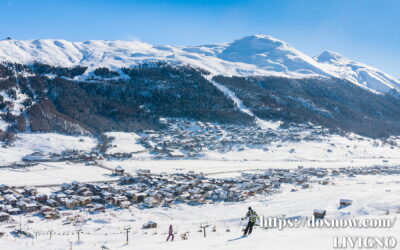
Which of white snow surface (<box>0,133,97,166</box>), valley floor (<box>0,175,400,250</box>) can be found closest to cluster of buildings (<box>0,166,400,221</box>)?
valley floor (<box>0,175,400,250</box>)

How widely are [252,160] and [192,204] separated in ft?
140

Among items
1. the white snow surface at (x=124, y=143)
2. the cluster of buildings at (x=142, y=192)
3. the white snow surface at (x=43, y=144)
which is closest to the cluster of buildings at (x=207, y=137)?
the white snow surface at (x=124, y=143)

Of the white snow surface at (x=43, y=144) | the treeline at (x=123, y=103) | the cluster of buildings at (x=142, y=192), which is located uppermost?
the treeline at (x=123, y=103)

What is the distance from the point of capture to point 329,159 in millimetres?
86812

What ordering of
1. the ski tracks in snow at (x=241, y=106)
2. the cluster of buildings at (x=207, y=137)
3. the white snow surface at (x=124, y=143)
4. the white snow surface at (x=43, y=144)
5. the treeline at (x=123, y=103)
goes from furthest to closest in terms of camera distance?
the ski tracks in snow at (x=241, y=106) → the treeline at (x=123, y=103) → the cluster of buildings at (x=207, y=137) → the white snow surface at (x=124, y=143) → the white snow surface at (x=43, y=144)

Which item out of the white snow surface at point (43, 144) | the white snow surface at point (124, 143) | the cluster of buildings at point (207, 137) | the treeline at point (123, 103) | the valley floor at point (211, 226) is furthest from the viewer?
the treeline at point (123, 103)

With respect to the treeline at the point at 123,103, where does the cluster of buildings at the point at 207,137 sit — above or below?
below

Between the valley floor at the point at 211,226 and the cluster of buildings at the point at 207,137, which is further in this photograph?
the cluster of buildings at the point at 207,137

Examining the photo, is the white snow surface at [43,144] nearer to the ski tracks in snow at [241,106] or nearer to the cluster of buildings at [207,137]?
the cluster of buildings at [207,137]

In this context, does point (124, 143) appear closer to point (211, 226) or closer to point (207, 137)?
point (207, 137)

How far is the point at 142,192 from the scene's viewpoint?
4319 cm

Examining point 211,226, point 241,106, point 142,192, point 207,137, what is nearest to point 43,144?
point 207,137

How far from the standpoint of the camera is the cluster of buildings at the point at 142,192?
37062 mm

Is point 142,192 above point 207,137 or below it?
below
